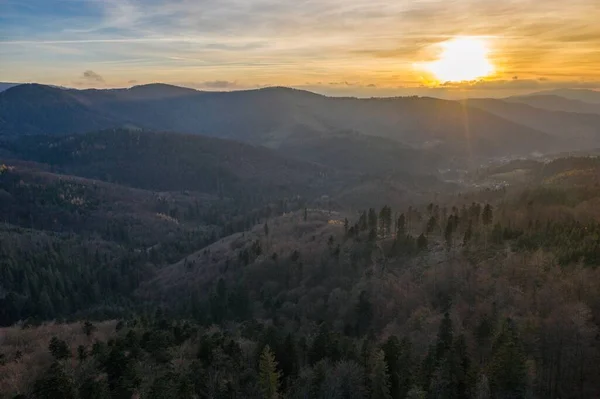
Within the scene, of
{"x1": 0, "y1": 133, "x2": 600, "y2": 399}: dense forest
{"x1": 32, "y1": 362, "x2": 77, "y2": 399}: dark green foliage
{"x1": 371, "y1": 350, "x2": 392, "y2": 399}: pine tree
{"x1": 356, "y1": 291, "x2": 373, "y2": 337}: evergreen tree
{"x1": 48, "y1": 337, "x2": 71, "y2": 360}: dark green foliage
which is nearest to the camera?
{"x1": 32, "y1": 362, "x2": 77, "y2": 399}: dark green foliage

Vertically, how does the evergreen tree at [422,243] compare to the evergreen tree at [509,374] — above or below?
below

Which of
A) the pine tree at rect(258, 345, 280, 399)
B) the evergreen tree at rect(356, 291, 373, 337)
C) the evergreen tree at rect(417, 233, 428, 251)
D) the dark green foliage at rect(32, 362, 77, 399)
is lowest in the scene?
the evergreen tree at rect(356, 291, 373, 337)

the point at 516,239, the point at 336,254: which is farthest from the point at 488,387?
the point at 336,254

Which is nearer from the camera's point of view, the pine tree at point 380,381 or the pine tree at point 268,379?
the pine tree at point 380,381

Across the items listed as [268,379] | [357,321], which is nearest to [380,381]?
[268,379]

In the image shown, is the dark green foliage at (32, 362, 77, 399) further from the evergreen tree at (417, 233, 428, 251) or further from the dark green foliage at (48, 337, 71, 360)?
the evergreen tree at (417, 233, 428, 251)

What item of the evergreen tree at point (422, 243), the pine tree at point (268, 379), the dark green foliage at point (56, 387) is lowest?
the evergreen tree at point (422, 243)

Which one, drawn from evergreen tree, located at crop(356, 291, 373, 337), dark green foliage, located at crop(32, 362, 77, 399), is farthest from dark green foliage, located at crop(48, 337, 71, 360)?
evergreen tree, located at crop(356, 291, 373, 337)

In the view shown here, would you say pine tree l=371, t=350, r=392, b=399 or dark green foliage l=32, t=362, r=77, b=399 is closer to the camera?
dark green foliage l=32, t=362, r=77, b=399

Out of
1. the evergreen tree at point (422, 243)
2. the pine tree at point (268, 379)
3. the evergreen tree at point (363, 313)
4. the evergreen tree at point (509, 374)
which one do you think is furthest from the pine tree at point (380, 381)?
the evergreen tree at point (422, 243)

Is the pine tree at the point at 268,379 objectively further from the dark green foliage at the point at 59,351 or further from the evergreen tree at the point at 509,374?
the dark green foliage at the point at 59,351

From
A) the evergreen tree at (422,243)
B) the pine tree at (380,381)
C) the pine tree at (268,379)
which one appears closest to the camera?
the pine tree at (380,381)

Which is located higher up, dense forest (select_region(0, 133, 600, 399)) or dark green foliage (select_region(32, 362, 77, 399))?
dark green foliage (select_region(32, 362, 77, 399))

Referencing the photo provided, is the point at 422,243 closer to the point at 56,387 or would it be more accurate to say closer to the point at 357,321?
the point at 357,321
